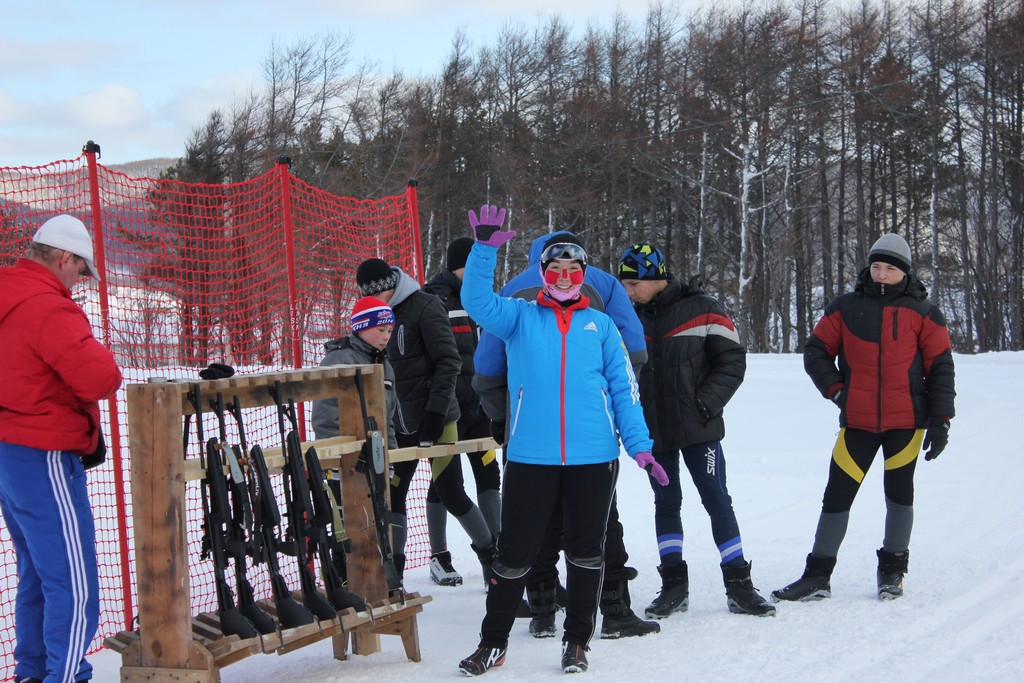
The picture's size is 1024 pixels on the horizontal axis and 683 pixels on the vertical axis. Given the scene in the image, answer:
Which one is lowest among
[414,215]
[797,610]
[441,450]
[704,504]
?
[797,610]

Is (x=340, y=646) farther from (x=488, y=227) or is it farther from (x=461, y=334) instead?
(x=461, y=334)

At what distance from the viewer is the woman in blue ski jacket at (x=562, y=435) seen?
4.08 m

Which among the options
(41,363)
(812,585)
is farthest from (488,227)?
(812,585)

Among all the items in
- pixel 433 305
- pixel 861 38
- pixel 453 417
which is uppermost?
pixel 861 38

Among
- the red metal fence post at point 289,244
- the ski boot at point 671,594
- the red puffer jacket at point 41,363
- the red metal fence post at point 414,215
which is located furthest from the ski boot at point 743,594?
the red puffer jacket at point 41,363

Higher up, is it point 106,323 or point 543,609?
point 106,323

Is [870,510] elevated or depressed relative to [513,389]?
depressed

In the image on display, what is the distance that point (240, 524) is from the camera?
12.5 feet

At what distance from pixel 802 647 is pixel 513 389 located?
1.73 metres

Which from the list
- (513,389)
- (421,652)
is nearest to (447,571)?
(421,652)

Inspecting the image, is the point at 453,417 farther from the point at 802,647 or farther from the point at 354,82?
the point at 354,82

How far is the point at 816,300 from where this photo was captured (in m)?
39.7

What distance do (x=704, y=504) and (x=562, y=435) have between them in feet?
4.80

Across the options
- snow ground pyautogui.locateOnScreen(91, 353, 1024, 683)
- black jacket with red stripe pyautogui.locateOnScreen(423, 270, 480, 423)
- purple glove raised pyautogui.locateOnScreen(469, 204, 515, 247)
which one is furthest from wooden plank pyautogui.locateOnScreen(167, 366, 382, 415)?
black jacket with red stripe pyautogui.locateOnScreen(423, 270, 480, 423)
